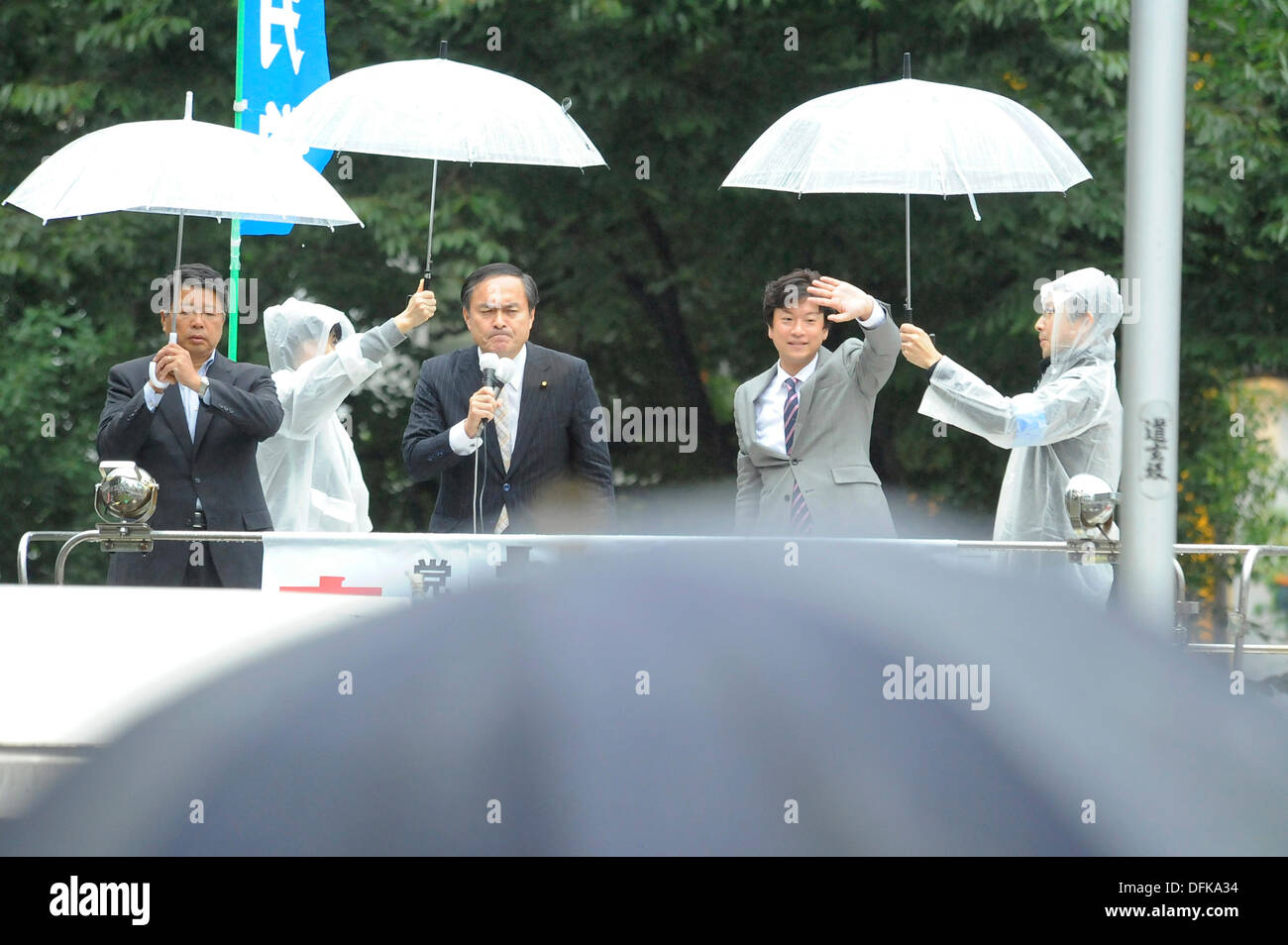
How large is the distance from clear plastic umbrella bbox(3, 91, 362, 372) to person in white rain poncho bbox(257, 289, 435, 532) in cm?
51

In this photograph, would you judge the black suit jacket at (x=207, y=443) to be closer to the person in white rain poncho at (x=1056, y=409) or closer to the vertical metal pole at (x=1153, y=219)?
the person in white rain poncho at (x=1056, y=409)

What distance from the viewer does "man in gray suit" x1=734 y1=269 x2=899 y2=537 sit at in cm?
602

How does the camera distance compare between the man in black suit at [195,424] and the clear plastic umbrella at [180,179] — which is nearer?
the man in black suit at [195,424]

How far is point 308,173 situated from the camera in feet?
23.1

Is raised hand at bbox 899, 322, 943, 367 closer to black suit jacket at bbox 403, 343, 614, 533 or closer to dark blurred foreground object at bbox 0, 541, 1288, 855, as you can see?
black suit jacket at bbox 403, 343, 614, 533

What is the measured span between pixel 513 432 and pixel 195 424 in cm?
110

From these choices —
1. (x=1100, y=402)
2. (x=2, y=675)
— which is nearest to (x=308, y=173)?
(x=1100, y=402)

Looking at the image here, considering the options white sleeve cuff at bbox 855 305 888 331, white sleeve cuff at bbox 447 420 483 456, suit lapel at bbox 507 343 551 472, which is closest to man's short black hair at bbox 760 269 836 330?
white sleeve cuff at bbox 855 305 888 331

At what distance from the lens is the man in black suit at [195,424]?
6109 millimetres

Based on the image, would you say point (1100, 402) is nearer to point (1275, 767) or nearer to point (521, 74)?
point (1275, 767)

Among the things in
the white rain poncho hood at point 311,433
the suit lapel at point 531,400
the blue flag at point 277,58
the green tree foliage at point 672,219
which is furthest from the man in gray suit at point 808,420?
the green tree foliage at point 672,219

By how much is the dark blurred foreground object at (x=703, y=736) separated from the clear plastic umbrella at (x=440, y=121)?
19.0 feet
